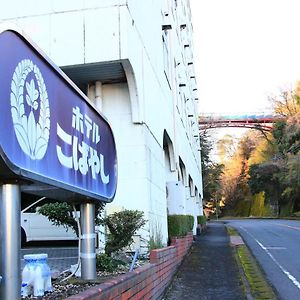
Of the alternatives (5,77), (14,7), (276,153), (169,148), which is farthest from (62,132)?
(276,153)

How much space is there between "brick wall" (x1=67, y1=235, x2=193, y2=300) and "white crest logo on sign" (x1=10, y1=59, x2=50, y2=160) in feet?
4.60

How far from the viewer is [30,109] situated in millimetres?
3291

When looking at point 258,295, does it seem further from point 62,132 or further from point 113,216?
point 62,132

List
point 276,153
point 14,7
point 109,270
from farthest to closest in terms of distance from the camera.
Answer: point 276,153 → point 14,7 → point 109,270

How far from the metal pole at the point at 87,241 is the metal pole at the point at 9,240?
73.9 inches

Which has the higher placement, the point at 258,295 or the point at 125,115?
the point at 125,115

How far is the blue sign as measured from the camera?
9.83 feet

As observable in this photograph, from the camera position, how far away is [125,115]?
10.4 metres

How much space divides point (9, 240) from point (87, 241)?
1953 mm

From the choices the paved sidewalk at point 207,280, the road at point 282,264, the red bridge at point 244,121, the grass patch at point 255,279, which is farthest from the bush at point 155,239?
the red bridge at point 244,121

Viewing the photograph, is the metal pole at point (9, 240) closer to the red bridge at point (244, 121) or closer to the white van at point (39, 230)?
the white van at point (39, 230)

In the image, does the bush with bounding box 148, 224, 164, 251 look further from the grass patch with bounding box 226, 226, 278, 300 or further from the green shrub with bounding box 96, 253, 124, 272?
the green shrub with bounding box 96, 253, 124, 272

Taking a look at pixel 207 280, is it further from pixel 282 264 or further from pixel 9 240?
pixel 9 240

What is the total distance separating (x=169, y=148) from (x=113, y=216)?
9.84m
